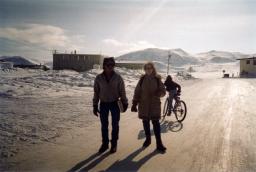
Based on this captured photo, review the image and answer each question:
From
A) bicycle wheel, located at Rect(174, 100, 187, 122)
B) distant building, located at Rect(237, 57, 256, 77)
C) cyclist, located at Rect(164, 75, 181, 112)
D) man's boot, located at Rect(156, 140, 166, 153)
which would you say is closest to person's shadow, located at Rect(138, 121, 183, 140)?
bicycle wheel, located at Rect(174, 100, 187, 122)

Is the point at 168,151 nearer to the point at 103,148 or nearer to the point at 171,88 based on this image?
the point at 103,148

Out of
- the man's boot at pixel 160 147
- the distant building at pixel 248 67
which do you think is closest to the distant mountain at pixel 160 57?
the distant building at pixel 248 67

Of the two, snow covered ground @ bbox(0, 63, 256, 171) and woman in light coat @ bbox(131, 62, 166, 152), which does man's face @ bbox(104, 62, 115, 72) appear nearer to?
woman in light coat @ bbox(131, 62, 166, 152)

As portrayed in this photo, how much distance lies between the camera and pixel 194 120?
10.2 m

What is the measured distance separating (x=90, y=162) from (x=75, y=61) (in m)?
40.2

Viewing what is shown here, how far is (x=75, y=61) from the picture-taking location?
44.9 metres

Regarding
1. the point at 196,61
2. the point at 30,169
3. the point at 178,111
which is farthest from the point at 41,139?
the point at 196,61

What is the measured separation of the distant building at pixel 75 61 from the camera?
44.7 m

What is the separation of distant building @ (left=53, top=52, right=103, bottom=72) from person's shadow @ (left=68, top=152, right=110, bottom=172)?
128 feet

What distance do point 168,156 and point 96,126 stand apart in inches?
→ 128

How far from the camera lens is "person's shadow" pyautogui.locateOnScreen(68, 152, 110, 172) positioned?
209 inches

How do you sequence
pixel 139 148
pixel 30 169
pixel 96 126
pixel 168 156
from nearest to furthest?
pixel 30 169, pixel 168 156, pixel 139 148, pixel 96 126

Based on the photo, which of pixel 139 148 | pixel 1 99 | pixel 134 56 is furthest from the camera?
pixel 134 56

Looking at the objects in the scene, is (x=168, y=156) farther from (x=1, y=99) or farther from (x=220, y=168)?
(x=1, y=99)
